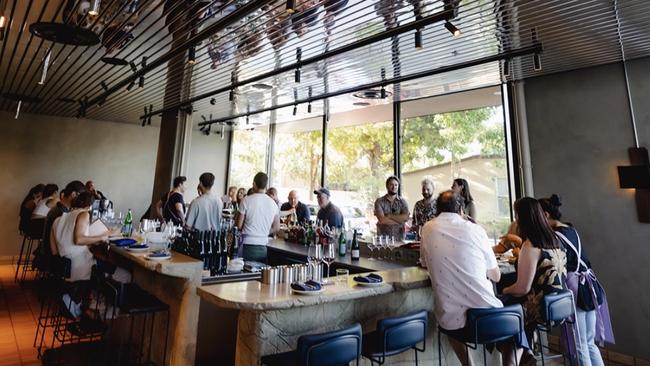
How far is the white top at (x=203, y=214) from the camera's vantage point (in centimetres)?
424

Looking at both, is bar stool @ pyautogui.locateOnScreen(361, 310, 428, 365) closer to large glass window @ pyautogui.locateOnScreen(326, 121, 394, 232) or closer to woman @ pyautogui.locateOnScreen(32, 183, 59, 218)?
large glass window @ pyautogui.locateOnScreen(326, 121, 394, 232)

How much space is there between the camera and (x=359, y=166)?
709 centimetres

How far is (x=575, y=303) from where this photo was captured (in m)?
2.89

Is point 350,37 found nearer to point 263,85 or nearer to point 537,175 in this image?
point 263,85

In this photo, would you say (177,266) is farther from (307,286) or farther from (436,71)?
(436,71)

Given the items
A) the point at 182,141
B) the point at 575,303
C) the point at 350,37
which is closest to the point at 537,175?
the point at 575,303

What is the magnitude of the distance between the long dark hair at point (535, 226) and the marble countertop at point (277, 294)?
103cm

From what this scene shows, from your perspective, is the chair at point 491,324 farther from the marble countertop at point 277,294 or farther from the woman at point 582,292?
the woman at point 582,292

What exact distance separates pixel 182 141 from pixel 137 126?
3844 millimetres

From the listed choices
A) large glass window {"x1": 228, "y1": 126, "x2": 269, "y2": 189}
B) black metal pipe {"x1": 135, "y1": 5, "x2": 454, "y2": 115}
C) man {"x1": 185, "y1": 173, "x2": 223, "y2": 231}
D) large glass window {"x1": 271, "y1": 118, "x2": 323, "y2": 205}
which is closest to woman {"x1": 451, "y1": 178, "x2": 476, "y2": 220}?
black metal pipe {"x1": 135, "y1": 5, "x2": 454, "y2": 115}

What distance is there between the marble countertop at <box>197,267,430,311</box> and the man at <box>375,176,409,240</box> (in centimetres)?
235

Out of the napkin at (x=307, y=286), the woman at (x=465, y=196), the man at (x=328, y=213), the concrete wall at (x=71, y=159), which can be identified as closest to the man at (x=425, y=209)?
the woman at (x=465, y=196)

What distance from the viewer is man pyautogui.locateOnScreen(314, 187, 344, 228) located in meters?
4.85

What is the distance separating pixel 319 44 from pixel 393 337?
3276 millimetres
